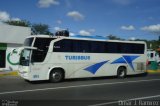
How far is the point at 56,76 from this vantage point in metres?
17.4

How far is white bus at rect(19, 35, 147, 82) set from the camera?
1659 cm

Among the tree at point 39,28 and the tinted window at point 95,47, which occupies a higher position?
the tree at point 39,28

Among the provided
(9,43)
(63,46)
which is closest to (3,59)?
(9,43)

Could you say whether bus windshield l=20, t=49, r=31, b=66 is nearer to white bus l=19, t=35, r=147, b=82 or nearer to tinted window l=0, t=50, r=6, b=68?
white bus l=19, t=35, r=147, b=82

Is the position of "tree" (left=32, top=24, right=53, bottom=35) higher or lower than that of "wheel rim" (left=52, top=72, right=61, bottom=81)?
higher

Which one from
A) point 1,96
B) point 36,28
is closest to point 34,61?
point 1,96

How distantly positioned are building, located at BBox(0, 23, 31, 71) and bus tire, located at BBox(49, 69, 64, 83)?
11.2 m

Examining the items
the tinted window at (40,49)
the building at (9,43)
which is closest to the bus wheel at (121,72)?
the tinted window at (40,49)

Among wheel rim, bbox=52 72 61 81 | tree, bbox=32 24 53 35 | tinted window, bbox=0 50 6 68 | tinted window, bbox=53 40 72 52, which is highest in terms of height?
tree, bbox=32 24 53 35

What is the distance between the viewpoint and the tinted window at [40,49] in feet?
54.0

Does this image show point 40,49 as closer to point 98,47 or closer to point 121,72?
point 98,47

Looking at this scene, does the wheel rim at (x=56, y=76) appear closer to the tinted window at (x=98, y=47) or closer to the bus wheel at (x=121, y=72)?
the tinted window at (x=98, y=47)

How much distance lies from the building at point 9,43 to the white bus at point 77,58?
1118cm

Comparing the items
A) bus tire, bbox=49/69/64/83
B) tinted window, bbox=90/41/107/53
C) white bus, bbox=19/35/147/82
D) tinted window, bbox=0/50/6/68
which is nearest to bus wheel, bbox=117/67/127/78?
white bus, bbox=19/35/147/82
